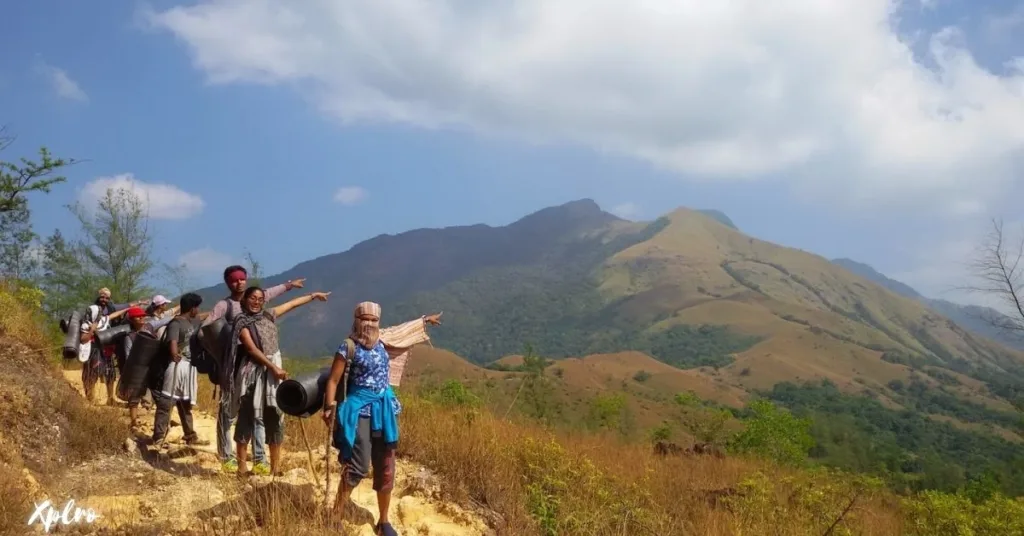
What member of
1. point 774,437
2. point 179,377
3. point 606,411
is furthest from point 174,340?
point 606,411

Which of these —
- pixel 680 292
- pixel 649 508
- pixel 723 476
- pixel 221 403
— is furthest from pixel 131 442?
pixel 680 292

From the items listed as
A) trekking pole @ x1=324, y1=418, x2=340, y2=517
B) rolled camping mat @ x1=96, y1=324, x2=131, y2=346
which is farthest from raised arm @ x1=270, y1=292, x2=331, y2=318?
rolled camping mat @ x1=96, y1=324, x2=131, y2=346

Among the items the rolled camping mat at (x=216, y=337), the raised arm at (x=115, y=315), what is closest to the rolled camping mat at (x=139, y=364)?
the rolled camping mat at (x=216, y=337)

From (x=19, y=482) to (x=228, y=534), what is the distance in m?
1.71

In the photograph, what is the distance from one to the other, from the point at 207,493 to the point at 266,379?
1.02 meters

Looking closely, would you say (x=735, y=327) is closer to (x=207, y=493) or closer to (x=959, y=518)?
(x=959, y=518)

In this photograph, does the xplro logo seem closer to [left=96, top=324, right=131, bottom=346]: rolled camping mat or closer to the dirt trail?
the dirt trail

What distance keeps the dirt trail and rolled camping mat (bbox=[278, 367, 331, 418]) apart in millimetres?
480

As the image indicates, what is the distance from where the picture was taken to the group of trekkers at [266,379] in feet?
15.2

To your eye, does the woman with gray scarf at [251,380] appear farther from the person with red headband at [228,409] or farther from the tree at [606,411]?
the tree at [606,411]

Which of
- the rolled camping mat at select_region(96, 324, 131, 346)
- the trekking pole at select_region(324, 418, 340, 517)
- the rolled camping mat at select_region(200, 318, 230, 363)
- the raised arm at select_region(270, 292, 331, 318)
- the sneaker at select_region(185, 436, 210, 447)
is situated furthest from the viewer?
the rolled camping mat at select_region(96, 324, 131, 346)

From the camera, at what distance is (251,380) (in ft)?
18.9

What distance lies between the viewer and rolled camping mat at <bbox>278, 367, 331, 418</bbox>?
4.68 m

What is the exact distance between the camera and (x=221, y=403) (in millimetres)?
5906
